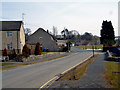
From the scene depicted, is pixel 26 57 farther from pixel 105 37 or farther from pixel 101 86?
Result: pixel 105 37

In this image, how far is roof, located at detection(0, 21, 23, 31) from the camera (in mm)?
41781

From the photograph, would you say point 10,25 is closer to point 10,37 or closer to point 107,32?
point 10,37

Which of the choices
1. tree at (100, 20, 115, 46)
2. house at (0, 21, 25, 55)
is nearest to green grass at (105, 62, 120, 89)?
house at (0, 21, 25, 55)

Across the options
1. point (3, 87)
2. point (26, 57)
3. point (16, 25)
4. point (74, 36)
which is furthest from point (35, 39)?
point (74, 36)

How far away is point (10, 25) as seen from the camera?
42.8 metres

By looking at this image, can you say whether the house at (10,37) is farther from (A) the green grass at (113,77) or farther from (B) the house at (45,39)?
(A) the green grass at (113,77)

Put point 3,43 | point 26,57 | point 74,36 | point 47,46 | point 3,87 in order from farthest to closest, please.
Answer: point 74,36
point 47,46
point 3,43
point 26,57
point 3,87

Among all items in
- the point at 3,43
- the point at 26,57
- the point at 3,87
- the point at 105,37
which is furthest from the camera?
the point at 105,37

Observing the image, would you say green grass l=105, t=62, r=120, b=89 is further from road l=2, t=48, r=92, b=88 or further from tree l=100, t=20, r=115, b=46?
tree l=100, t=20, r=115, b=46

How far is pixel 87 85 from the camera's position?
11.6 m

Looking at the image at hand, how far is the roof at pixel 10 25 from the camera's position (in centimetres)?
4178

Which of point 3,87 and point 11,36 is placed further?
point 11,36

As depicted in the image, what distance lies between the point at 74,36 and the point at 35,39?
84415 mm

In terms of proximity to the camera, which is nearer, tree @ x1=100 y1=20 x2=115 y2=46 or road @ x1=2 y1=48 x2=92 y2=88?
road @ x1=2 y1=48 x2=92 y2=88
